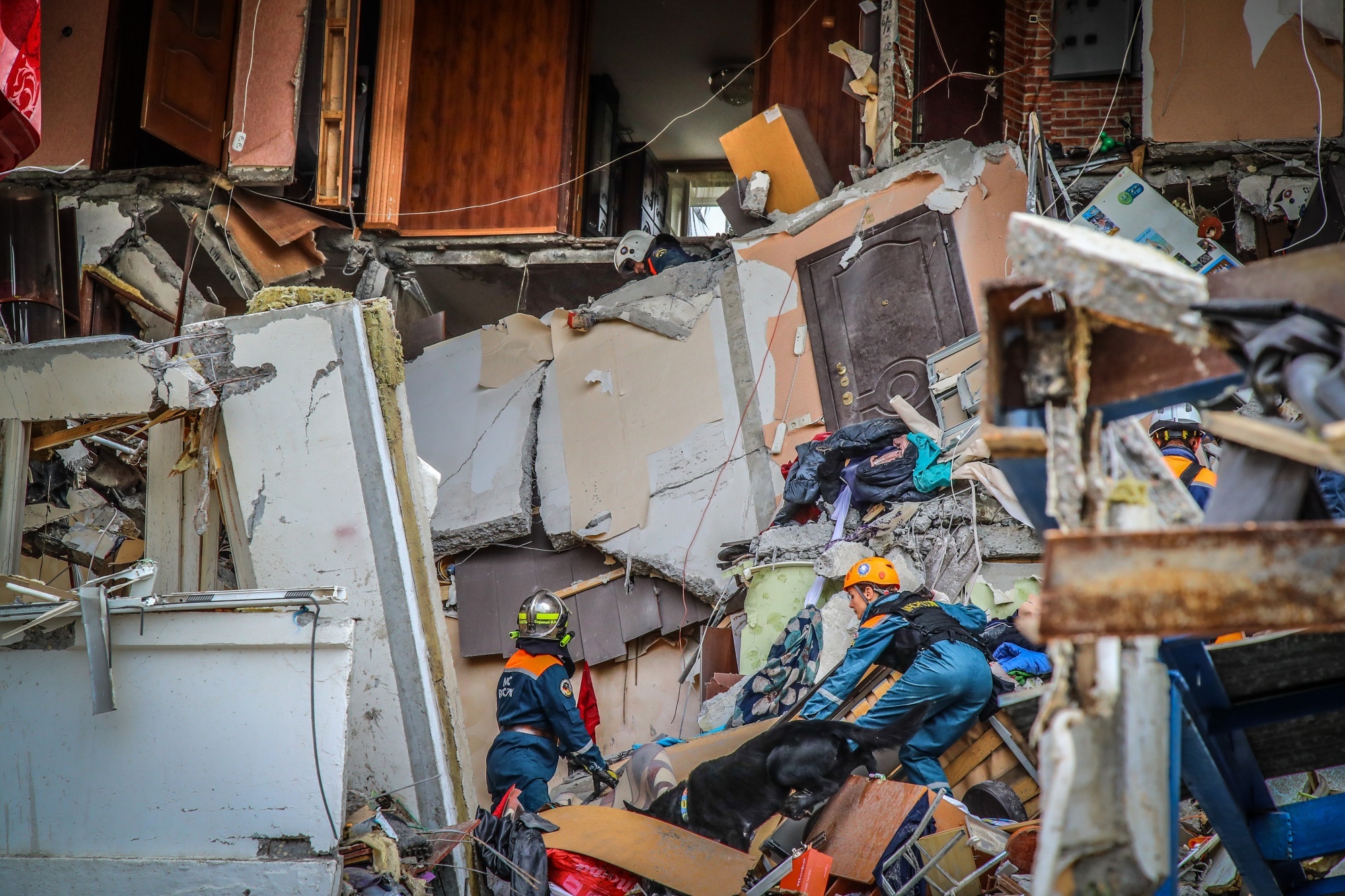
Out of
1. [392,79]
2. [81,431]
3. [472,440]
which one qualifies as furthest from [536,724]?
[392,79]

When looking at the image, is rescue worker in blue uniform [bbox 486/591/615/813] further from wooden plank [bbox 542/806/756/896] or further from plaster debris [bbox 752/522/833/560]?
plaster debris [bbox 752/522/833/560]

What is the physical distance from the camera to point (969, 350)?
7.79 m

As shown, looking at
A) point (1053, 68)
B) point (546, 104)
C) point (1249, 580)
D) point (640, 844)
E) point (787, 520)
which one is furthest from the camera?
point (546, 104)

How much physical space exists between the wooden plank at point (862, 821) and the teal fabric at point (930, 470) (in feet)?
8.56

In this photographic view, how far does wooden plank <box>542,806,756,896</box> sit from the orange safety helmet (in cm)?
175

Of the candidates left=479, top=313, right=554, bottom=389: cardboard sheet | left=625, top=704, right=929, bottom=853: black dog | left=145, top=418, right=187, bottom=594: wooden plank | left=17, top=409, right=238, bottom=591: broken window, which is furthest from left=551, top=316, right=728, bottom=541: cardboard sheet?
left=145, top=418, right=187, bottom=594: wooden plank

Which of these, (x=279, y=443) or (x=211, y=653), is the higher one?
(x=279, y=443)

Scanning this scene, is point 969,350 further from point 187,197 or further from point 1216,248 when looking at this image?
point 187,197

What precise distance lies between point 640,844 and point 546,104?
337 inches

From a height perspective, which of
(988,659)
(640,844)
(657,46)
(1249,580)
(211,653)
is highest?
(657,46)

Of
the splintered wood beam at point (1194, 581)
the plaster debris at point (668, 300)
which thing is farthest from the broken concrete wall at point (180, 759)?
the plaster debris at point (668, 300)

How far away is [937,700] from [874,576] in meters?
0.87

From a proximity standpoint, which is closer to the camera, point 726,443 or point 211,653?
point 211,653

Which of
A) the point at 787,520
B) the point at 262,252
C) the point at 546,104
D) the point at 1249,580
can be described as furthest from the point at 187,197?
the point at 1249,580
